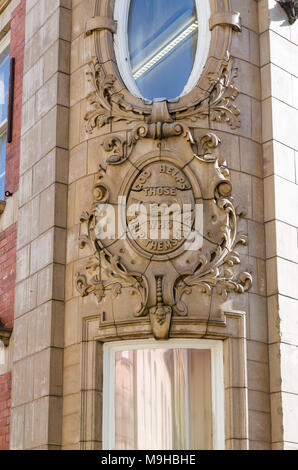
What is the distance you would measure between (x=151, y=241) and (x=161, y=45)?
271 centimetres

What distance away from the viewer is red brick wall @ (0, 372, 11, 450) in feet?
36.7

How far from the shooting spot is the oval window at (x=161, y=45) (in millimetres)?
11133

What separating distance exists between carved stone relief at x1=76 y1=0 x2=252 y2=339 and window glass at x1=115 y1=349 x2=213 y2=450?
1.37 ft

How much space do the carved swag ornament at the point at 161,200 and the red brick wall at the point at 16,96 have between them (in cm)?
190

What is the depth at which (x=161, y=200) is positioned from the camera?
10.4 m

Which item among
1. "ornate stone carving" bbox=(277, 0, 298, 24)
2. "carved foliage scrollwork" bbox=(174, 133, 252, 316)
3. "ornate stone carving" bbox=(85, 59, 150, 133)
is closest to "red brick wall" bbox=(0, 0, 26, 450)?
"ornate stone carving" bbox=(85, 59, 150, 133)

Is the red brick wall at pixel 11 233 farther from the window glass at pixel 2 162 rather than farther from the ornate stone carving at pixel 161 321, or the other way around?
the ornate stone carving at pixel 161 321

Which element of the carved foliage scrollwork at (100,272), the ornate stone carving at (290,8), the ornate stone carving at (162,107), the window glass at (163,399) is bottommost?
the window glass at (163,399)

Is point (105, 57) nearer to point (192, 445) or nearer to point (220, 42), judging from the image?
point (220, 42)

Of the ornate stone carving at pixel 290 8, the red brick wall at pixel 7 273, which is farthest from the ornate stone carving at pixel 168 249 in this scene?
the ornate stone carving at pixel 290 8

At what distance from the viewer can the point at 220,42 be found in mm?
11031

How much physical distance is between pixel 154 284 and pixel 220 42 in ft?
10.2

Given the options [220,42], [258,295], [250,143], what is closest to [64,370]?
[258,295]
